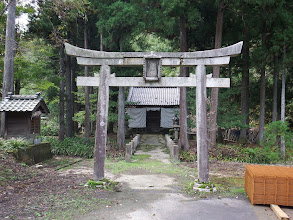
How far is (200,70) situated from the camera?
22.5 ft

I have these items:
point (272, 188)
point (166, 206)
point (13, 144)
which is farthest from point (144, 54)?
point (13, 144)

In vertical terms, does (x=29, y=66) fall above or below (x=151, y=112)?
above

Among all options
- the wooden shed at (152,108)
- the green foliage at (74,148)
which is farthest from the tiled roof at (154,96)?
the green foliage at (74,148)

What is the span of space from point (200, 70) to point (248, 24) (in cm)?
831

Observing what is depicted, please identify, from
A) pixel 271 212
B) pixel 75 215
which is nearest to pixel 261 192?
pixel 271 212

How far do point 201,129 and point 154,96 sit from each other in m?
16.6

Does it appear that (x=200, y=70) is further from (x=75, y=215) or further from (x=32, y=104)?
(x=32, y=104)

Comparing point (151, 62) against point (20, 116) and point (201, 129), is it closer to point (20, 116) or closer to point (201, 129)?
point (201, 129)

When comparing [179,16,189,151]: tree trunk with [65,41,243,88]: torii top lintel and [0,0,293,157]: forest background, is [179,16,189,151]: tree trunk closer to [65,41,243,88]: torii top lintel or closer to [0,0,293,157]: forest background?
[0,0,293,157]: forest background

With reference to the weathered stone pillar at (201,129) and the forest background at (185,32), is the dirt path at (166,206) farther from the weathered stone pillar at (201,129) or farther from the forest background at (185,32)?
the forest background at (185,32)

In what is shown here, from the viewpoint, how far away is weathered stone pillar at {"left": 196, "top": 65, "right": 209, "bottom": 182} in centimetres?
661

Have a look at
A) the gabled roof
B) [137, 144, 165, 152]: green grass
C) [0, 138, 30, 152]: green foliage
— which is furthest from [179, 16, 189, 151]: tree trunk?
[0, 138, 30, 152]: green foliage

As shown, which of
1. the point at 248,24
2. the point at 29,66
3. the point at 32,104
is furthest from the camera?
the point at 29,66

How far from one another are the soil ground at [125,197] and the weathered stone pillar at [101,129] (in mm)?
597
